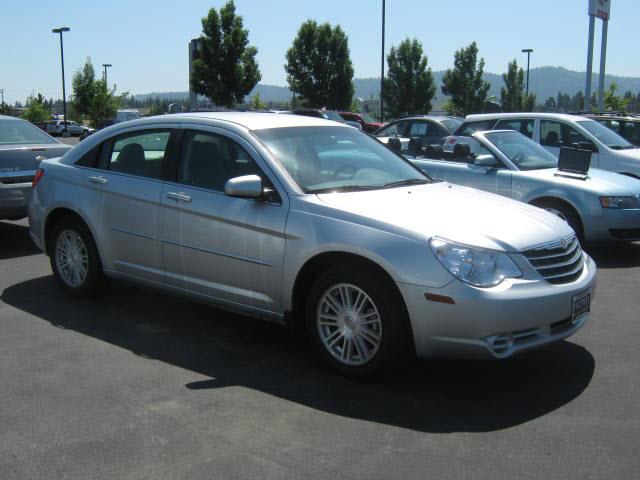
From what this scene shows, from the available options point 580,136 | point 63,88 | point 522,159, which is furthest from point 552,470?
point 63,88

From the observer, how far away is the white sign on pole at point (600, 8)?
22.5 m

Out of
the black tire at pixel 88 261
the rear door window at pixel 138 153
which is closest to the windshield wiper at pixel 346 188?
the rear door window at pixel 138 153

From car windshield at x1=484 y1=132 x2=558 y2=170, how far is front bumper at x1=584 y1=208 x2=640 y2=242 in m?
1.11

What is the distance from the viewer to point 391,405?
13.5ft

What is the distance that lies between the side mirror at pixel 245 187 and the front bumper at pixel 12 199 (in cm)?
459

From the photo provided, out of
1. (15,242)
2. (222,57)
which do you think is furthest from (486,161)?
(222,57)

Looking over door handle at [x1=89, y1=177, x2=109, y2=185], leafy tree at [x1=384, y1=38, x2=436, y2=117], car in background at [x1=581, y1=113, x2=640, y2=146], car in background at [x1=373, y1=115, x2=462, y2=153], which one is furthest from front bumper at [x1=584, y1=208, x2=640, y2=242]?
leafy tree at [x1=384, y1=38, x2=436, y2=117]

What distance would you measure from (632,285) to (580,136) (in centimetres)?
446

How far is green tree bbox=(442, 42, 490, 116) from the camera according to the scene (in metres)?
48.8

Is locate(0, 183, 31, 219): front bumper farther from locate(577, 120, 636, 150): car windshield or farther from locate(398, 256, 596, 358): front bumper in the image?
locate(577, 120, 636, 150): car windshield

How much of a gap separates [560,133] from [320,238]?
7657 mm

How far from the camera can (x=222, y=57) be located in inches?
1435

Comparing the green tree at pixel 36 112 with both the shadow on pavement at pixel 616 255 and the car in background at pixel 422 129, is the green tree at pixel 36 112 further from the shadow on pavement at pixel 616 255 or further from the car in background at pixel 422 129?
the shadow on pavement at pixel 616 255

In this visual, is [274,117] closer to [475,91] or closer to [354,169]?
[354,169]
